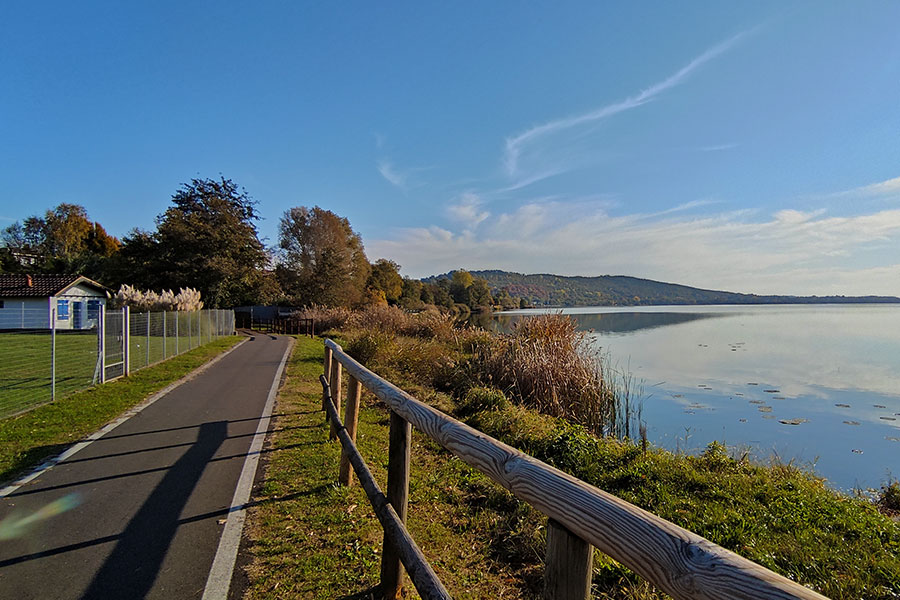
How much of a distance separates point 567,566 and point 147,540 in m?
3.65

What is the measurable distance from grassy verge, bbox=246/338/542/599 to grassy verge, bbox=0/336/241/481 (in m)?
2.76

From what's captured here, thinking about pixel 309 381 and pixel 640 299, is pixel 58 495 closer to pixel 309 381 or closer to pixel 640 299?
pixel 309 381

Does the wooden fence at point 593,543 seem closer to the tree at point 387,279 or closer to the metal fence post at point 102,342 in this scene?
the metal fence post at point 102,342

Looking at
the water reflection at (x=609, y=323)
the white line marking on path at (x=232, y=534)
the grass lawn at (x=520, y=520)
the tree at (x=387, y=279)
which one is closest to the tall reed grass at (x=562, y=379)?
the grass lawn at (x=520, y=520)

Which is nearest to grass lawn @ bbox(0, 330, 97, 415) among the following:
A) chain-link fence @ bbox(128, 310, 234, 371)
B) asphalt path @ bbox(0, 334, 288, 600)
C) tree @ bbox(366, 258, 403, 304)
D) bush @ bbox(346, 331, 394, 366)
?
chain-link fence @ bbox(128, 310, 234, 371)

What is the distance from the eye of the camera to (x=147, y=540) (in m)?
3.63

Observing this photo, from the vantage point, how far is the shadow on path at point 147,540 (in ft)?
10.00

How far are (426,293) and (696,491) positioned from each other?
216ft

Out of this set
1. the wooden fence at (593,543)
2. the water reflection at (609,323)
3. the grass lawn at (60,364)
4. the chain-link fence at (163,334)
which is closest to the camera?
the wooden fence at (593,543)

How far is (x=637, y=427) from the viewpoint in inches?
389

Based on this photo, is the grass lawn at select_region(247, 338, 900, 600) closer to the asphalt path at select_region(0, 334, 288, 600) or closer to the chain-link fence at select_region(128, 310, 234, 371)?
the asphalt path at select_region(0, 334, 288, 600)

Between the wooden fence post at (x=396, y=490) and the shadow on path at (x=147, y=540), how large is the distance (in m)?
1.57

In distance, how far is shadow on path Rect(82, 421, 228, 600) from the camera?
3047mm

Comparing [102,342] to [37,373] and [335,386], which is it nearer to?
[37,373]
